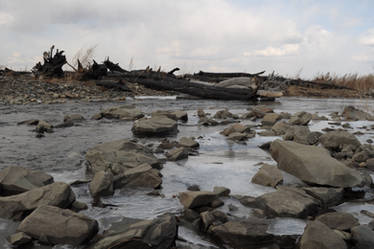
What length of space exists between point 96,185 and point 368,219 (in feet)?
6.54

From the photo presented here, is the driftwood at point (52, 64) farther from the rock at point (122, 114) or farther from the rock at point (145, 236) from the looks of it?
the rock at point (145, 236)

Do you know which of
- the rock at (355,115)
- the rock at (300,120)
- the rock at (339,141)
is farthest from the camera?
the rock at (355,115)

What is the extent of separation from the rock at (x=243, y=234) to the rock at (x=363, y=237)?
1.51 ft

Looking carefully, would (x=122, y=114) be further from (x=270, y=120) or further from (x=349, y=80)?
(x=349, y=80)

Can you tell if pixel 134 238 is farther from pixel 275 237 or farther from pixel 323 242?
pixel 323 242

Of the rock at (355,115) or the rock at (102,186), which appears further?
the rock at (355,115)

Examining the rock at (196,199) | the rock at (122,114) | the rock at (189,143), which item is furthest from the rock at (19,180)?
the rock at (122,114)

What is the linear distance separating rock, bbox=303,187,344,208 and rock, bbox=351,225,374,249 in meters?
0.56

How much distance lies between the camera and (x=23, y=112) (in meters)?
8.19

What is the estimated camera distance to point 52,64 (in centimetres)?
1548

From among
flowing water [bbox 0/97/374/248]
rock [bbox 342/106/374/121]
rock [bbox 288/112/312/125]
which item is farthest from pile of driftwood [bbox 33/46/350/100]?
flowing water [bbox 0/97/374/248]

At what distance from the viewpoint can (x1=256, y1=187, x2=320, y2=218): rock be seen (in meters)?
2.34

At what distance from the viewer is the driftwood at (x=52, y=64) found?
50.3 feet

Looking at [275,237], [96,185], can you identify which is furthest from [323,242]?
[96,185]
